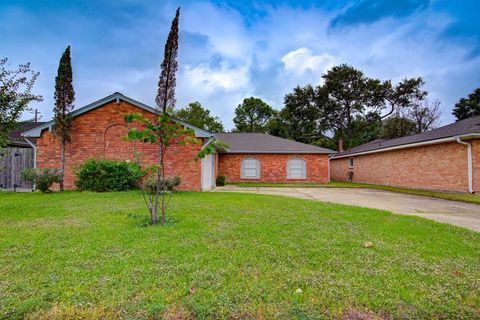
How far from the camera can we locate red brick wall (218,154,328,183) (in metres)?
19.2

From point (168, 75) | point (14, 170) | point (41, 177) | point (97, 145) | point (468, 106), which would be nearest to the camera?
point (168, 75)

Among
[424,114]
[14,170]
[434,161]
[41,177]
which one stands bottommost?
[41,177]

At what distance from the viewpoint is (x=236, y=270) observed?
304cm

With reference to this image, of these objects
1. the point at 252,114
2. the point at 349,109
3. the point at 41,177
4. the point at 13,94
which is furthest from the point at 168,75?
the point at 252,114

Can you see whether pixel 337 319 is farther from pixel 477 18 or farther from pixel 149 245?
pixel 477 18

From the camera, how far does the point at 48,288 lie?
2602mm

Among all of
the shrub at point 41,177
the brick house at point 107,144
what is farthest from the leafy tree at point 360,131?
the shrub at point 41,177

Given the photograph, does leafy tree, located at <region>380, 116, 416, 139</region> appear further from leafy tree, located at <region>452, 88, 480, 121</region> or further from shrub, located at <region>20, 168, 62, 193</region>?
shrub, located at <region>20, 168, 62, 193</region>

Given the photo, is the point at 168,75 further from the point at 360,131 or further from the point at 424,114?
the point at 424,114

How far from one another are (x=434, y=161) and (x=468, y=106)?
25.8 metres

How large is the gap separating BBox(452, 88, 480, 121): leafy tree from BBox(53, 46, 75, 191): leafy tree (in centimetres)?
3978

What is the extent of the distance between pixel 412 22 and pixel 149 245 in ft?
53.2

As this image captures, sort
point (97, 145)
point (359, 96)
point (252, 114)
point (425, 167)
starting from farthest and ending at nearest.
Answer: point (252, 114), point (359, 96), point (425, 167), point (97, 145)

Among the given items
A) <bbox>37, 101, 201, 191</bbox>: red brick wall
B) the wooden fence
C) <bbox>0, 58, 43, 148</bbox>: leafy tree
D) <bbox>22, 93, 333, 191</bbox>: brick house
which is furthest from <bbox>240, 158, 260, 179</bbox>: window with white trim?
<bbox>0, 58, 43, 148</bbox>: leafy tree
